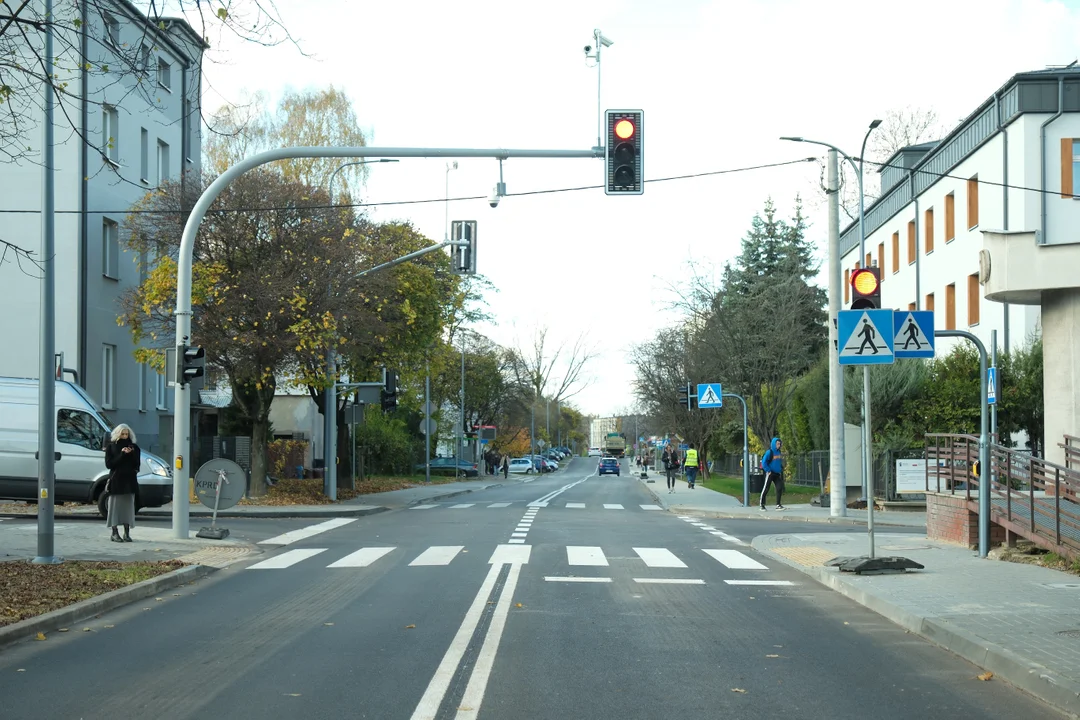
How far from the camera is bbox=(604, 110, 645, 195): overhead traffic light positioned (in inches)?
570

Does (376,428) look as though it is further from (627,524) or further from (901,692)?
(901,692)

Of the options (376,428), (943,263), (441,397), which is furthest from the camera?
(441,397)

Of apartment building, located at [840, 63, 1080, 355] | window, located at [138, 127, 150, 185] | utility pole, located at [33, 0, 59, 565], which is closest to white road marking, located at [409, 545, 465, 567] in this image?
utility pole, located at [33, 0, 59, 565]

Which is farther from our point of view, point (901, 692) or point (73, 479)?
point (73, 479)

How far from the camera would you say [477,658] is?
8.17 metres

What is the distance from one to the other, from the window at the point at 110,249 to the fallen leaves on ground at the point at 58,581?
67.2 ft

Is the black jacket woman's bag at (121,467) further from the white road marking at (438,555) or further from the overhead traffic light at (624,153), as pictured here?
the overhead traffic light at (624,153)

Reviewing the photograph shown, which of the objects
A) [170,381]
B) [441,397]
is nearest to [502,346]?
[441,397]

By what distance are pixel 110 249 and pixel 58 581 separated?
76.5ft

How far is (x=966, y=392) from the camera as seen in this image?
29984mm

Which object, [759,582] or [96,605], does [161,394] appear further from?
[759,582]

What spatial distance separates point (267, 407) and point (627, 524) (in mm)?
10775

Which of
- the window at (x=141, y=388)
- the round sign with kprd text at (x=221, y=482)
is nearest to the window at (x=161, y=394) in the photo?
the window at (x=141, y=388)

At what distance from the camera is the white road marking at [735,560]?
15039mm
